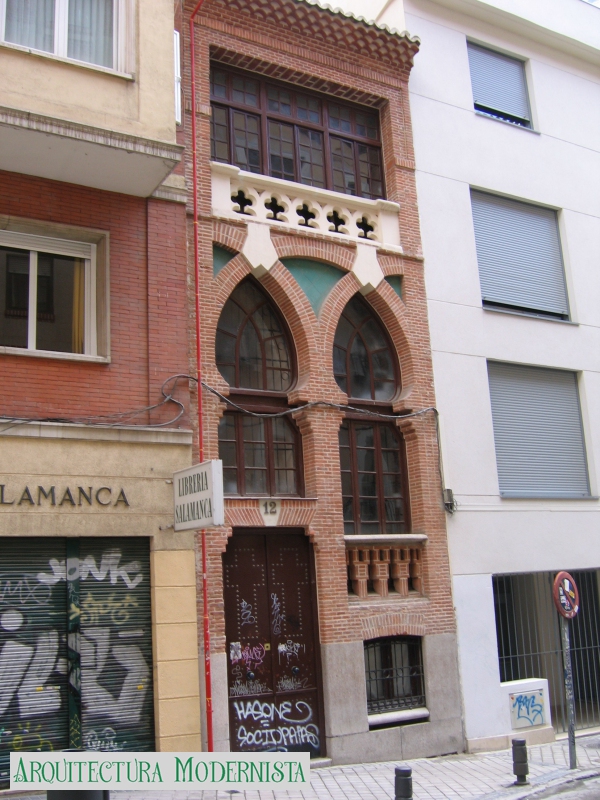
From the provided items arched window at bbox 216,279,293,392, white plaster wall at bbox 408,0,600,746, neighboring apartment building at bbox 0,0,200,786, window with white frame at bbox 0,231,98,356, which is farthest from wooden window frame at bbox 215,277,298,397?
white plaster wall at bbox 408,0,600,746

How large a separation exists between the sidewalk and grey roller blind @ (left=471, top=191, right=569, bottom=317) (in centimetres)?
787

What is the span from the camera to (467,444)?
14.4 metres

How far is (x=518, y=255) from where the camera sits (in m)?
16.3

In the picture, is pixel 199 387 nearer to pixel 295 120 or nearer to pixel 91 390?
pixel 91 390

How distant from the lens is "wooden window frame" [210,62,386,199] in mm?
13648

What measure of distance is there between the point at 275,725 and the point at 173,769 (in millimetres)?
4498

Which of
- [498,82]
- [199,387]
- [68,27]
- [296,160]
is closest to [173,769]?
[199,387]

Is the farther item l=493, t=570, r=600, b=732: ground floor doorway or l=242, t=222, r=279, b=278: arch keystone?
l=493, t=570, r=600, b=732: ground floor doorway

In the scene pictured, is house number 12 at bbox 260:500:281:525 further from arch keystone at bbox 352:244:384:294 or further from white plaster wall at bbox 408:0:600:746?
arch keystone at bbox 352:244:384:294

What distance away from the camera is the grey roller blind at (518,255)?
15.8 metres

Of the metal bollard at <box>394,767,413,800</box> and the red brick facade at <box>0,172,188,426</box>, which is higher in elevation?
the red brick facade at <box>0,172,188,426</box>

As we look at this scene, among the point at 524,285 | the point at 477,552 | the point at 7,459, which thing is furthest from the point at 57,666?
the point at 524,285

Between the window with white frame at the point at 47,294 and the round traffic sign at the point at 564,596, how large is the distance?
7.02 meters

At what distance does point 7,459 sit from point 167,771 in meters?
4.13
